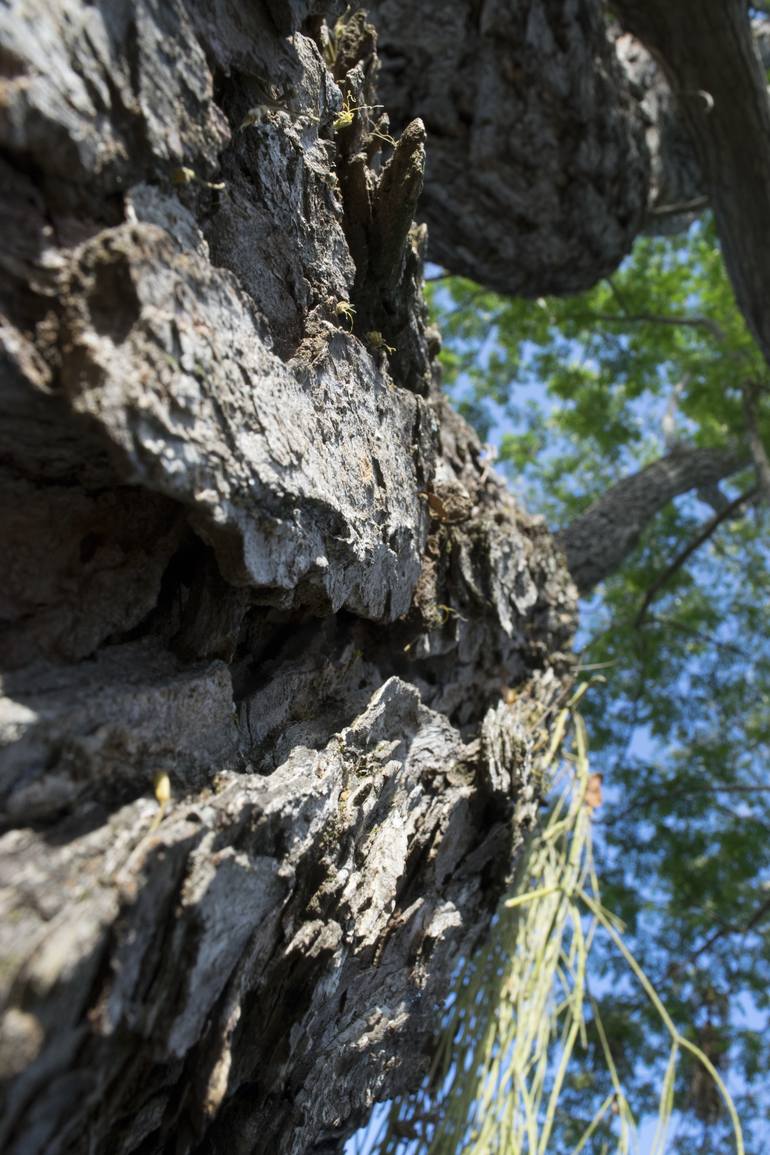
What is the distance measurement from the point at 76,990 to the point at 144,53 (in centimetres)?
108

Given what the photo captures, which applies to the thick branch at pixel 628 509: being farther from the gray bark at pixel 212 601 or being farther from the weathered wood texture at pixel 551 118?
the gray bark at pixel 212 601

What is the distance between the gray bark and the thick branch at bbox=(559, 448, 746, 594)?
2.23m

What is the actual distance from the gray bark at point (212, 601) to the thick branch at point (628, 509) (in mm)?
2233

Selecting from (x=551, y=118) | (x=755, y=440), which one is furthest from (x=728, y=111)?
(x=755, y=440)

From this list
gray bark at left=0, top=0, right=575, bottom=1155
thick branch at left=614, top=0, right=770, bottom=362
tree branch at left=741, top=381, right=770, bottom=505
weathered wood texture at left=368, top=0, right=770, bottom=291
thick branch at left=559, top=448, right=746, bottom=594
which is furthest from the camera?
tree branch at left=741, top=381, right=770, bottom=505

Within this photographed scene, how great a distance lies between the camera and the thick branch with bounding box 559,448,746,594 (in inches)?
151

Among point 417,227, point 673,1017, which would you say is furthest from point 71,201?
point 673,1017

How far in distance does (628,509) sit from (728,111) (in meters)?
1.81

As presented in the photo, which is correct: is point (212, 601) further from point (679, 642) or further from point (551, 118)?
point (679, 642)

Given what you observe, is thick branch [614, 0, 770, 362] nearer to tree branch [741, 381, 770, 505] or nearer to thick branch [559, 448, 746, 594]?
tree branch [741, 381, 770, 505]

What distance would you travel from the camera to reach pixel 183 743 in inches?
42.9

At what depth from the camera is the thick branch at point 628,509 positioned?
12.6ft

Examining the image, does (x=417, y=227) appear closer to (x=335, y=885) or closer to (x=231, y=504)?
(x=231, y=504)

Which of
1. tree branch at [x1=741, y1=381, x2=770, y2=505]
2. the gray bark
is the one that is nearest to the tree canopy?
tree branch at [x1=741, y1=381, x2=770, y2=505]
